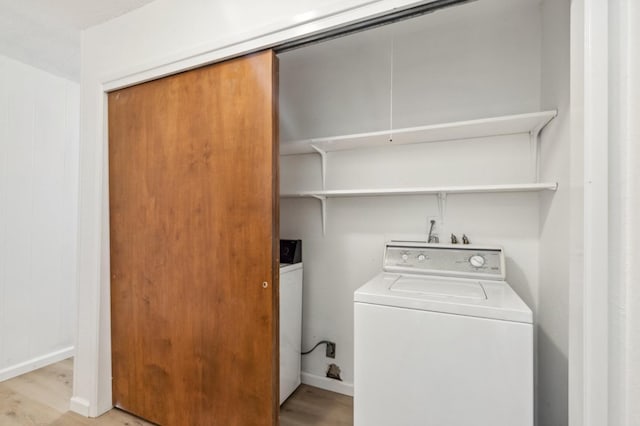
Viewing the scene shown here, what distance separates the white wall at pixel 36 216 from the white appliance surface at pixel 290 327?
214 centimetres

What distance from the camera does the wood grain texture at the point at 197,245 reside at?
1471 millimetres

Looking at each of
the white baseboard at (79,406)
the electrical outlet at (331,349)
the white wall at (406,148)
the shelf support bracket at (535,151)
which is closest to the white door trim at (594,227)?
the white wall at (406,148)

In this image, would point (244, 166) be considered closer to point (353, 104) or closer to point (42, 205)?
point (353, 104)

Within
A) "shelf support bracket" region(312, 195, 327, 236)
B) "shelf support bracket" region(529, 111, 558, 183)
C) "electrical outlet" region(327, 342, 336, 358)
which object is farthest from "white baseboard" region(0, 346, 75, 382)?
"shelf support bracket" region(529, 111, 558, 183)

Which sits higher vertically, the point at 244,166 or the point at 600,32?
the point at 600,32

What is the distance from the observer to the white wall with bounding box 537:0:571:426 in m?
1.27

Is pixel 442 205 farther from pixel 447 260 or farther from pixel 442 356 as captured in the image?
pixel 442 356

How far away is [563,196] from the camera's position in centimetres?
128

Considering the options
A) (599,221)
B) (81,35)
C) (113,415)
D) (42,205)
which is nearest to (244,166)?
(599,221)

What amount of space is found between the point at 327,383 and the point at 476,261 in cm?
136

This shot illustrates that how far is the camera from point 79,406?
6.27 ft

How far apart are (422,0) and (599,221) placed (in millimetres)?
959

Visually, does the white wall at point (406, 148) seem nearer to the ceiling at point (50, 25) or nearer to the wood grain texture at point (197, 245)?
the wood grain texture at point (197, 245)

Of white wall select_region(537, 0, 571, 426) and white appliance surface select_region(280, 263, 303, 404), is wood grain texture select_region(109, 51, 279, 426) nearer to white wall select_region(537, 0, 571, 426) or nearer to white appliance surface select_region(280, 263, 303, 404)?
white appliance surface select_region(280, 263, 303, 404)
